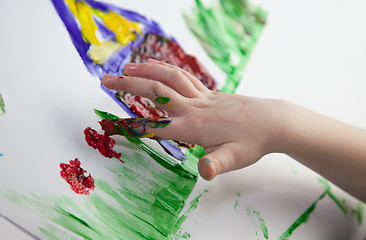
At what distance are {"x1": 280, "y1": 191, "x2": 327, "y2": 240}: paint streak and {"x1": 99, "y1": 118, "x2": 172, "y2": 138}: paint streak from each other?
0.98 feet

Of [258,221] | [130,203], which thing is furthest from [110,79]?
[258,221]

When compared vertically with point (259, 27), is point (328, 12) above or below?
above

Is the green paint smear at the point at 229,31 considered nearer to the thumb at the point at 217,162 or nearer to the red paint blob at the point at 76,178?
the thumb at the point at 217,162

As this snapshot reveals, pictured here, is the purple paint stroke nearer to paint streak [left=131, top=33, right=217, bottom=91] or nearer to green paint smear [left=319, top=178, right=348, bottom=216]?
paint streak [left=131, top=33, right=217, bottom=91]

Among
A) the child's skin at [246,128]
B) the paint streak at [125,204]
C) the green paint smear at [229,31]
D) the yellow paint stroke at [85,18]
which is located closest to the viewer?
the paint streak at [125,204]

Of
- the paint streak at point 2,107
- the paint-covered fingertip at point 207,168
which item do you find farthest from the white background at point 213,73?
the paint-covered fingertip at point 207,168

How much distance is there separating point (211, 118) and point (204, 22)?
37 centimetres

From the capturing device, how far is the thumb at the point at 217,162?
0.58 metres

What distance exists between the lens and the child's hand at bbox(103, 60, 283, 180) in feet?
2.18

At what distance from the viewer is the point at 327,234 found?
0.74 metres

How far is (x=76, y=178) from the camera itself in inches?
23.9

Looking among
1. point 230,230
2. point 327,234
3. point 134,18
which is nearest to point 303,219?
point 327,234

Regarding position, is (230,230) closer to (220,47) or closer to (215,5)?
(220,47)

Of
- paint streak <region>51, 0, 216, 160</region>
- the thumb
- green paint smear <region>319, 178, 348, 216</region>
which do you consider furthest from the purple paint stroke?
green paint smear <region>319, 178, 348, 216</region>
